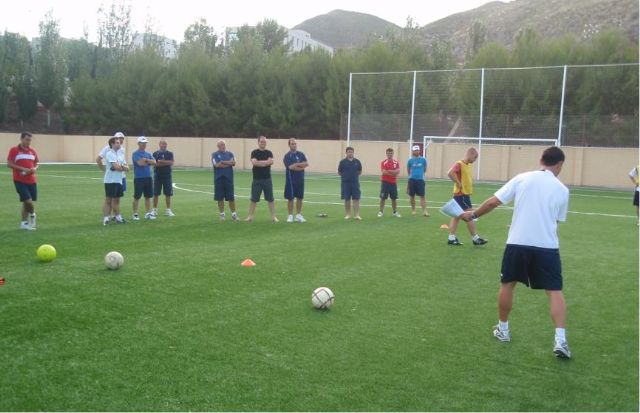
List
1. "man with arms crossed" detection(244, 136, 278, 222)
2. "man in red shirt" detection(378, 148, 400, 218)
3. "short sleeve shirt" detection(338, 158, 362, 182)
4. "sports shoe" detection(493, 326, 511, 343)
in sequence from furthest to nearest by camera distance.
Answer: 1. "man in red shirt" detection(378, 148, 400, 218)
2. "short sleeve shirt" detection(338, 158, 362, 182)
3. "man with arms crossed" detection(244, 136, 278, 222)
4. "sports shoe" detection(493, 326, 511, 343)

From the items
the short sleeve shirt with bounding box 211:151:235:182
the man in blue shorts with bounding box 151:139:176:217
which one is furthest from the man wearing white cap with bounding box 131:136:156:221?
the short sleeve shirt with bounding box 211:151:235:182

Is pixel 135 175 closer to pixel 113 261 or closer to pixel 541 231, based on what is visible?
pixel 113 261

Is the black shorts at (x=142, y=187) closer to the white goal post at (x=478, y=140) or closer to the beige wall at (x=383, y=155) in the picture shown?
the white goal post at (x=478, y=140)

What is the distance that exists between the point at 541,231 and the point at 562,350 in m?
1.07

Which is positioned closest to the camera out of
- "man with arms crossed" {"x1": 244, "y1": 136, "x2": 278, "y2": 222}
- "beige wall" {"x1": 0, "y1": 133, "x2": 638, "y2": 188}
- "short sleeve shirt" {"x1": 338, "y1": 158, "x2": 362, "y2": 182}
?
"man with arms crossed" {"x1": 244, "y1": 136, "x2": 278, "y2": 222}

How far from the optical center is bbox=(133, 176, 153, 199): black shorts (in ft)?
48.0

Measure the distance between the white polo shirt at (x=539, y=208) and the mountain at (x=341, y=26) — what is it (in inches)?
6391

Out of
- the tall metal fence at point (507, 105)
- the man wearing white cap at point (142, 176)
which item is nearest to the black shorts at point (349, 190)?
the man wearing white cap at point (142, 176)

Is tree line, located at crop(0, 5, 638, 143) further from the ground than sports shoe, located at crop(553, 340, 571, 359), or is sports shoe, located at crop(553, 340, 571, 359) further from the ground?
tree line, located at crop(0, 5, 638, 143)

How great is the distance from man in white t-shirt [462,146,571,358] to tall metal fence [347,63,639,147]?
24.8 m

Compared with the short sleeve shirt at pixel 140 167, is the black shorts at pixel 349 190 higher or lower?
lower

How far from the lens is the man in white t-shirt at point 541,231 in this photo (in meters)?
5.79

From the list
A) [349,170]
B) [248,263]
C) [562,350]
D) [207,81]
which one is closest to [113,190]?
[248,263]

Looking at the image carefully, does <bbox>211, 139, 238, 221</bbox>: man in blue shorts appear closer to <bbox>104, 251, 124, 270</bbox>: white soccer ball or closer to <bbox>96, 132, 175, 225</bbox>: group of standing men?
<bbox>96, 132, 175, 225</bbox>: group of standing men
